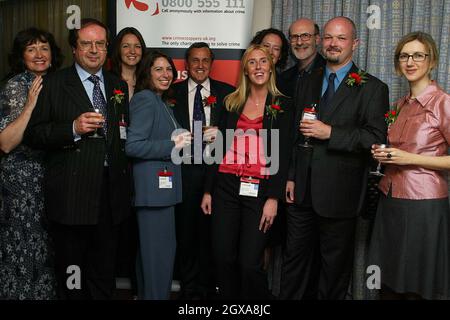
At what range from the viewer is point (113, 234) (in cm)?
305

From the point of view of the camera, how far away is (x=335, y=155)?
2893mm

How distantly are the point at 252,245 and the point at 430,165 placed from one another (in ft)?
3.86

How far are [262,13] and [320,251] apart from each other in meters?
2.15

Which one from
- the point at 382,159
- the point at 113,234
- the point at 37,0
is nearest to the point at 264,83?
the point at 382,159

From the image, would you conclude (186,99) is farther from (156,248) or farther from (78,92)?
(156,248)

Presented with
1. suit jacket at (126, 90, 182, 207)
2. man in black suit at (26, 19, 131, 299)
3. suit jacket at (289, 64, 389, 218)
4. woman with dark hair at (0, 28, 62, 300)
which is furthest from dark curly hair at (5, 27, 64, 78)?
suit jacket at (289, 64, 389, 218)

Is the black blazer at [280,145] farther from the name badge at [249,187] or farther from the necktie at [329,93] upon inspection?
the necktie at [329,93]

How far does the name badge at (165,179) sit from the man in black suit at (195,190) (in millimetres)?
307

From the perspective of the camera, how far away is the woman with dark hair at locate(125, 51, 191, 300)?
9.74ft

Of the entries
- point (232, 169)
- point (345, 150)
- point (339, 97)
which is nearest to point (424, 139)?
point (345, 150)

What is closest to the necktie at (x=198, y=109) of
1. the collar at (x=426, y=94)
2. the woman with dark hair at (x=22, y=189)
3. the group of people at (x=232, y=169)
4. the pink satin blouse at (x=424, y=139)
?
the group of people at (x=232, y=169)

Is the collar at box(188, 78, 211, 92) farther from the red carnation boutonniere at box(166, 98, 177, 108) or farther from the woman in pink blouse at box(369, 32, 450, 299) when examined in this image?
the woman in pink blouse at box(369, 32, 450, 299)

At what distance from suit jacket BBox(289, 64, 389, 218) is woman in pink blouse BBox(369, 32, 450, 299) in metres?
0.14

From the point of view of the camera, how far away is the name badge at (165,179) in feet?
9.89
